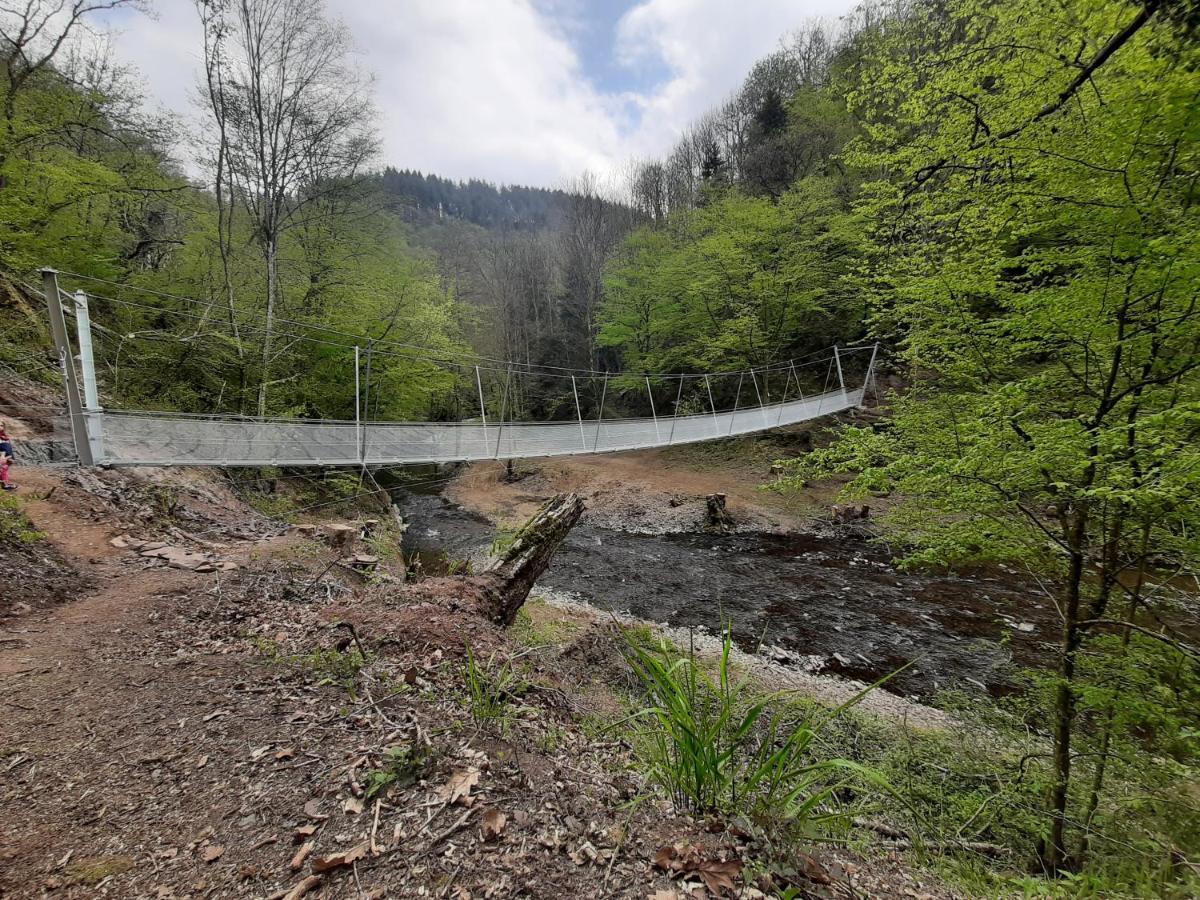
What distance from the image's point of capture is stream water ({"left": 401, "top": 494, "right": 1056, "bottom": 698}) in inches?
150

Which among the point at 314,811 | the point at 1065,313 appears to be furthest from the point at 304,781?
the point at 1065,313

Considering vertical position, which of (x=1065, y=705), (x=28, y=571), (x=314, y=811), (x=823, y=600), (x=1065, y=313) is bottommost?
(x=823, y=600)

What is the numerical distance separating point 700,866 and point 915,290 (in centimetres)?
242

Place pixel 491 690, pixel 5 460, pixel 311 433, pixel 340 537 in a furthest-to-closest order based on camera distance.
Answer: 1. pixel 311 433
2. pixel 340 537
3. pixel 5 460
4. pixel 491 690

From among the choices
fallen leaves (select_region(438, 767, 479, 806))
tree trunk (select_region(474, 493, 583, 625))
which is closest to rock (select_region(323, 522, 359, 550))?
tree trunk (select_region(474, 493, 583, 625))

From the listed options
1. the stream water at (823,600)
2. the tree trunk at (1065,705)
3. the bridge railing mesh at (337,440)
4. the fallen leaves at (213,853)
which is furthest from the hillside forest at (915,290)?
the fallen leaves at (213,853)

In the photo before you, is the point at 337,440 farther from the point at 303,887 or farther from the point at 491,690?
the point at 303,887

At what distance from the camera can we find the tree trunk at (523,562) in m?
2.81

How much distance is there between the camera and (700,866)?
0.91 metres

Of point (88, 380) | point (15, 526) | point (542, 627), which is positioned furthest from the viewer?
point (542, 627)

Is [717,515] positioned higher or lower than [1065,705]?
lower

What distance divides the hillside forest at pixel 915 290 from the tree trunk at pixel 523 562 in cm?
159

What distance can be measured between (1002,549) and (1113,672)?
22.2 inches

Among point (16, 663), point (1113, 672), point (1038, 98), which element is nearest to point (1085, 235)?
point (1038, 98)
